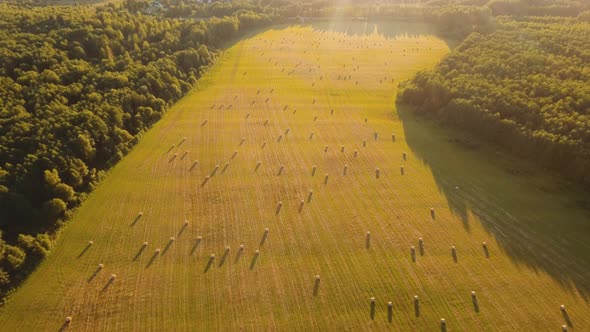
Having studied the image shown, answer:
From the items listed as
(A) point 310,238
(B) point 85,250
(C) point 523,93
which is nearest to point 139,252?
(B) point 85,250

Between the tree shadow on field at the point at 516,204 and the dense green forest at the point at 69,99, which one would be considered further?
the dense green forest at the point at 69,99

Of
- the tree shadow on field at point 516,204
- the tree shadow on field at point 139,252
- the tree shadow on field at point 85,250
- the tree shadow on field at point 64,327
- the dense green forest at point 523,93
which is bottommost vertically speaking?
the tree shadow on field at point 64,327

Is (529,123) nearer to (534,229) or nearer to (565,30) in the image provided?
(534,229)

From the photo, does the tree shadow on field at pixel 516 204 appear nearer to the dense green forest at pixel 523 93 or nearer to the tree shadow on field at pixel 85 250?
the dense green forest at pixel 523 93

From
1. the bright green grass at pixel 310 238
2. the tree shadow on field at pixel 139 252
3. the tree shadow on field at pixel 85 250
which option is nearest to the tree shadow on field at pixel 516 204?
the bright green grass at pixel 310 238

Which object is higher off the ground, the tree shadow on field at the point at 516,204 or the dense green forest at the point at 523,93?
the dense green forest at the point at 523,93

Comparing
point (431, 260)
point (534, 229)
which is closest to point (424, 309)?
point (431, 260)
